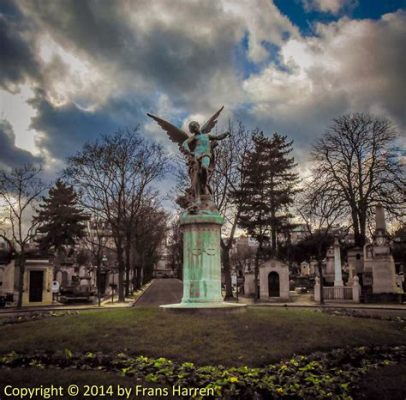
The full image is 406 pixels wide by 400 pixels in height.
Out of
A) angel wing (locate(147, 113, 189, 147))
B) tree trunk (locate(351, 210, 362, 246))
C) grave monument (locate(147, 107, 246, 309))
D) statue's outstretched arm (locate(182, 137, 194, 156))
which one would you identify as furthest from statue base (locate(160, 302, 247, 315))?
tree trunk (locate(351, 210, 362, 246))

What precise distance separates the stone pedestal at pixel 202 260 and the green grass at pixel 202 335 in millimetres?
1002

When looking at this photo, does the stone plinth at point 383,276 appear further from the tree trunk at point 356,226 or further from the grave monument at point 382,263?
the tree trunk at point 356,226

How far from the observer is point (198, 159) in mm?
12516

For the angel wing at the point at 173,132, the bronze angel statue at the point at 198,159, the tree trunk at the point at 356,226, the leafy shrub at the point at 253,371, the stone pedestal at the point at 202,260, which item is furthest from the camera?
the tree trunk at the point at 356,226

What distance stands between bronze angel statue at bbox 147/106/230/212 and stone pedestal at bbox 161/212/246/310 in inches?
22.6

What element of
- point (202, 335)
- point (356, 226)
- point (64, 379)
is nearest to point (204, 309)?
point (202, 335)

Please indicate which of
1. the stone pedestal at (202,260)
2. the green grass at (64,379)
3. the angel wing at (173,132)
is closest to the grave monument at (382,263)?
the stone pedestal at (202,260)

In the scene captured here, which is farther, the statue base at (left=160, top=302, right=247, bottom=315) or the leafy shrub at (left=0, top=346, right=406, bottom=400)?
the statue base at (left=160, top=302, right=247, bottom=315)

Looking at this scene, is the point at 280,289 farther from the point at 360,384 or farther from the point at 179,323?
the point at 360,384

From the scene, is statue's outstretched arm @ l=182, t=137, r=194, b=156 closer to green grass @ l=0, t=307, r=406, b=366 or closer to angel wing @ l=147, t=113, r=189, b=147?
angel wing @ l=147, t=113, r=189, b=147

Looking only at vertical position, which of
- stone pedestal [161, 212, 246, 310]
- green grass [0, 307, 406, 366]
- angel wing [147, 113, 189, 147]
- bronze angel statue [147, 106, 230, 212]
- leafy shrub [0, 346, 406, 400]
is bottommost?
leafy shrub [0, 346, 406, 400]

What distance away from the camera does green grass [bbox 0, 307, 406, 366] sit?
789cm

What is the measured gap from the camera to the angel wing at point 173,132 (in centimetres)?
1313

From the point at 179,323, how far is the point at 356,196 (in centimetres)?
3264
